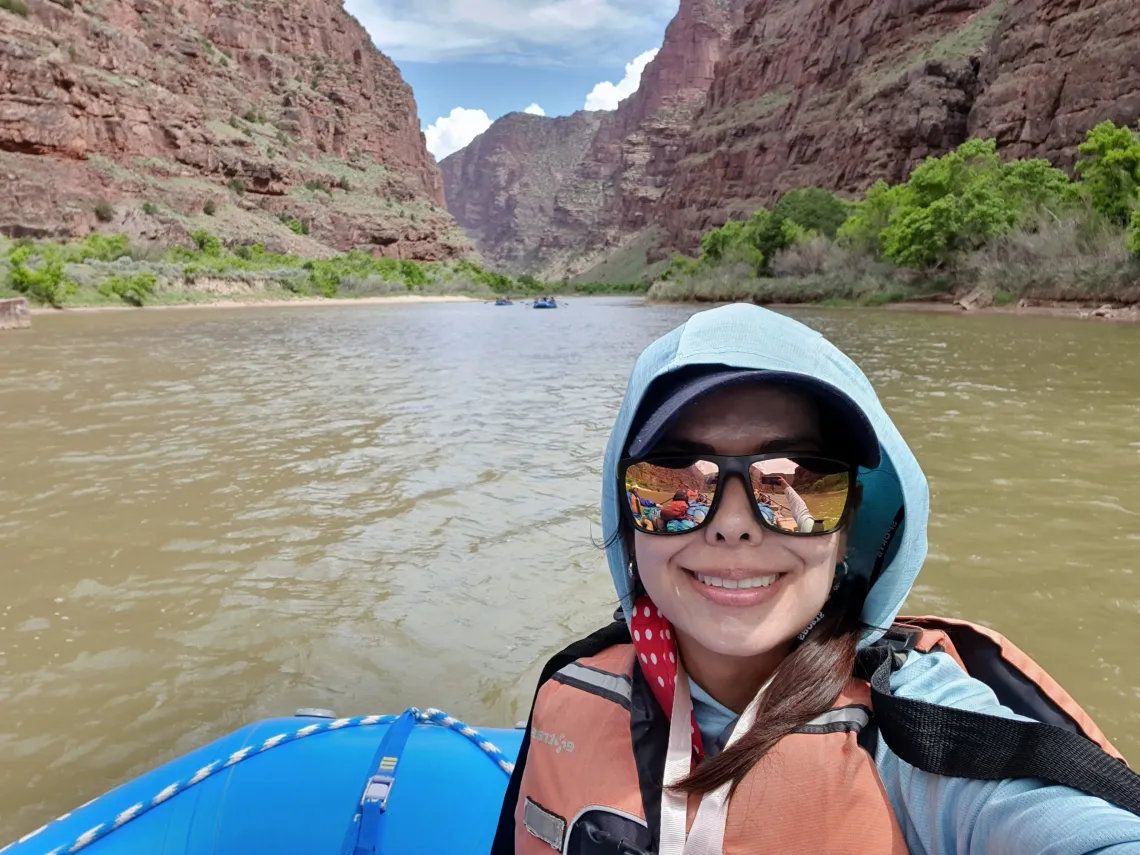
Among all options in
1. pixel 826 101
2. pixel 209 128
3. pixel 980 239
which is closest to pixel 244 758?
pixel 980 239

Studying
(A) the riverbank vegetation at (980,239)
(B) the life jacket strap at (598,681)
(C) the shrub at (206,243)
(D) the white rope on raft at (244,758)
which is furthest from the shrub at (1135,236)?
(C) the shrub at (206,243)

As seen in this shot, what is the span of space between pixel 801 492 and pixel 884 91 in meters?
65.0

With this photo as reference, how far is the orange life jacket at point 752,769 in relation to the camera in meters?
0.83

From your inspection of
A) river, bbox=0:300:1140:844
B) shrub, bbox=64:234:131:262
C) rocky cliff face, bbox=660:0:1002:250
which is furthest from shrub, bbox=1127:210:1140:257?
shrub, bbox=64:234:131:262

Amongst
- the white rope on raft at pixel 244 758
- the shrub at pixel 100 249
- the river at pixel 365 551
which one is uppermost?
the shrub at pixel 100 249

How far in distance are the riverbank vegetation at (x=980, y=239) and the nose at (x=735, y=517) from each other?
23.7m

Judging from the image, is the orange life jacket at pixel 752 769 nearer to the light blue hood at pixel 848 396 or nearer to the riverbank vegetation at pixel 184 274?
the light blue hood at pixel 848 396

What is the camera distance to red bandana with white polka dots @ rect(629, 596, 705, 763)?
39.1 inches

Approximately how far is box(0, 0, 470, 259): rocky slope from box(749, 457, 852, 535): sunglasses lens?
48294 mm

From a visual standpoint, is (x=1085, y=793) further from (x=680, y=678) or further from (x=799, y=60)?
(x=799, y=60)

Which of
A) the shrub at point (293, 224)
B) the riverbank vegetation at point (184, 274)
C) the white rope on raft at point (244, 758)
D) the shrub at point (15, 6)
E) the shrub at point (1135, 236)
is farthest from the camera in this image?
the shrub at point (293, 224)

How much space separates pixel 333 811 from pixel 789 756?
1.35 m

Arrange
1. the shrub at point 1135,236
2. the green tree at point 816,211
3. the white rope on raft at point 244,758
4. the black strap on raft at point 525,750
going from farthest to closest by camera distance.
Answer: the green tree at point 816,211
the shrub at point 1135,236
the white rope on raft at point 244,758
the black strap on raft at point 525,750

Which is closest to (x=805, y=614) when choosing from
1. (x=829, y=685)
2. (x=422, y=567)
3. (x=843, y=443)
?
(x=829, y=685)
